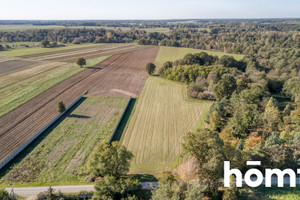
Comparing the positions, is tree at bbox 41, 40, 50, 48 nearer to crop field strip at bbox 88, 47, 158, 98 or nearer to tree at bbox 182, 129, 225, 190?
crop field strip at bbox 88, 47, 158, 98

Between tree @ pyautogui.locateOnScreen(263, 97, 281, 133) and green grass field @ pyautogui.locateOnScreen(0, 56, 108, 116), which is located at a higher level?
green grass field @ pyautogui.locateOnScreen(0, 56, 108, 116)

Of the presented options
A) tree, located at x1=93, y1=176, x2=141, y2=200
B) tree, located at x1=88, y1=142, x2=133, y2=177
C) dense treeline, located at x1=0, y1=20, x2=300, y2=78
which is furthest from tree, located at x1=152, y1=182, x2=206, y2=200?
dense treeline, located at x1=0, y1=20, x2=300, y2=78

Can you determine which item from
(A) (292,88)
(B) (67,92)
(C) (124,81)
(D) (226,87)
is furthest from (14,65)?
(A) (292,88)

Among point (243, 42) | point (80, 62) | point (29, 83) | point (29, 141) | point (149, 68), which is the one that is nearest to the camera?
point (29, 141)

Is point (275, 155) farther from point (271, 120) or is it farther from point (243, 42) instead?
point (243, 42)

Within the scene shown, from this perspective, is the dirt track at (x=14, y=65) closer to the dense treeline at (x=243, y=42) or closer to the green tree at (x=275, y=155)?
A: the dense treeline at (x=243, y=42)

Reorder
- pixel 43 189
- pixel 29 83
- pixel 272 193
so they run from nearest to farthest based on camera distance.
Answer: pixel 272 193 → pixel 43 189 → pixel 29 83

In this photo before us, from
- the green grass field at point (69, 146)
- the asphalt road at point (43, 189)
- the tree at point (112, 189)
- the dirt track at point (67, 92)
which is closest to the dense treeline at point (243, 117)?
the tree at point (112, 189)
